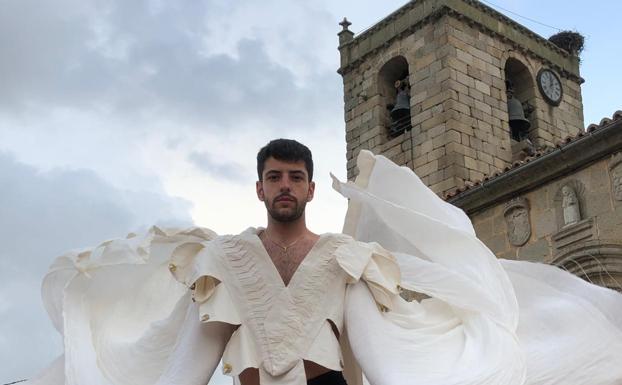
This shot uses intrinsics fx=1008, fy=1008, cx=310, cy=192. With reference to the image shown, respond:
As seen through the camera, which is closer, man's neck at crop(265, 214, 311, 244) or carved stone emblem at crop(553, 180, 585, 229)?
man's neck at crop(265, 214, 311, 244)

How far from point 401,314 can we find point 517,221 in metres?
9.30

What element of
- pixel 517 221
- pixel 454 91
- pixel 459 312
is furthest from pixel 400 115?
pixel 459 312

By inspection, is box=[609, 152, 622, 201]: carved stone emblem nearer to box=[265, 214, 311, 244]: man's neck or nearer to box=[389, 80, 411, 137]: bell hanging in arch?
box=[389, 80, 411, 137]: bell hanging in arch

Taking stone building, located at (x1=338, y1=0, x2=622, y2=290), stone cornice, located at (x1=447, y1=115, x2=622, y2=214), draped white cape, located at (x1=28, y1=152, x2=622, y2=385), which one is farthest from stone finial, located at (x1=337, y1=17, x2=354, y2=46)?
draped white cape, located at (x1=28, y1=152, x2=622, y2=385)

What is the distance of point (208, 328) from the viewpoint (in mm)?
3156

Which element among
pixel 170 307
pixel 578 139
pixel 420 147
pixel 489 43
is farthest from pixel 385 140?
pixel 170 307

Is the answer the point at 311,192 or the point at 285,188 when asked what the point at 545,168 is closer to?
the point at 311,192

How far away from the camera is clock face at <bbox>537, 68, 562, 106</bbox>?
1877 centimetres

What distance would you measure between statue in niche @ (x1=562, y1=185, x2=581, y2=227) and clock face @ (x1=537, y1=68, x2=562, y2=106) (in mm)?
7347

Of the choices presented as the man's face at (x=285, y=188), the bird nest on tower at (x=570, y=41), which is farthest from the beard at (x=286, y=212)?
the bird nest on tower at (x=570, y=41)

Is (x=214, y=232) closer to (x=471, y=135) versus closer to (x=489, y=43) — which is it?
(x=471, y=135)

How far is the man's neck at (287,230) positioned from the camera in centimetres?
324

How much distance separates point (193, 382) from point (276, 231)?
55 centimetres

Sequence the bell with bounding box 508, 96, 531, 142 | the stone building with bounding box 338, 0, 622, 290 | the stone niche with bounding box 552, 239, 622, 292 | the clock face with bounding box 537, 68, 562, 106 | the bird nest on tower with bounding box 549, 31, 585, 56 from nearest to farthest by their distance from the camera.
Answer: the stone niche with bounding box 552, 239, 622, 292 < the stone building with bounding box 338, 0, 622, 290 < the bell with bounding box 508, 96, 531, 142 < the clock face with bounding box 537, 68, 562, 106 < the bird nest on tower with bounding box 549, 31, 585, 56
